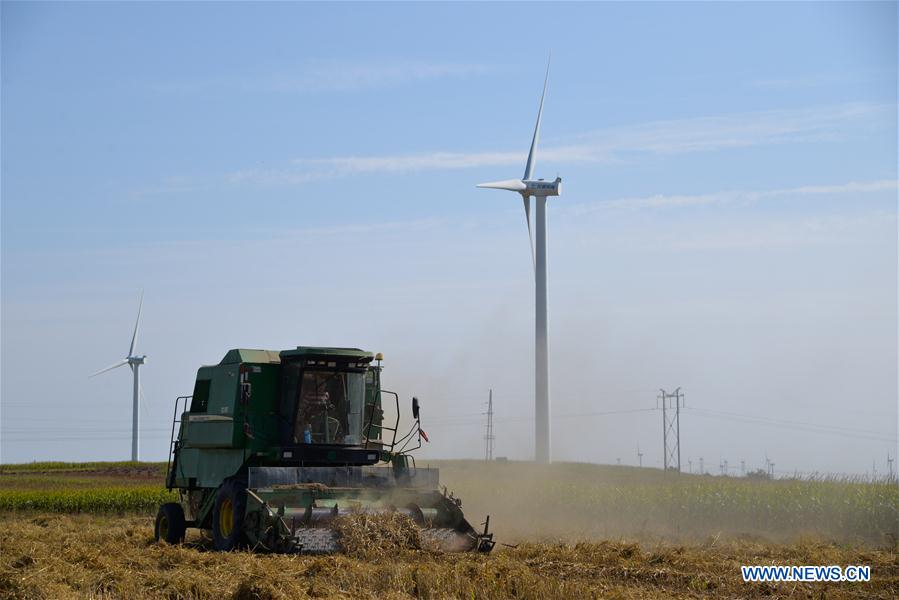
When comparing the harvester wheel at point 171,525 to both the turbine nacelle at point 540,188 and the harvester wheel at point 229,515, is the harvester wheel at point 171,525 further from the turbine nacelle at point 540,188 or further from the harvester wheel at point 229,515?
the turbine nacelle at point 540,188

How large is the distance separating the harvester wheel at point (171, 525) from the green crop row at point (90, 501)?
1528 cm

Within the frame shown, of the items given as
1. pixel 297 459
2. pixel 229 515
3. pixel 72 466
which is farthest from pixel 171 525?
pixel 72 466

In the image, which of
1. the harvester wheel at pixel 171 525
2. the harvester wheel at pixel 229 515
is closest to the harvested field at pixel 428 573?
the harvester wheel at pixel 229 515

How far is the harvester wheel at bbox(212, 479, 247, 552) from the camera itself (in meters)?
17.7

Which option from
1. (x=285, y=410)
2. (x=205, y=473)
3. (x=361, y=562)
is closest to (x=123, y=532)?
(x=205, y=473)

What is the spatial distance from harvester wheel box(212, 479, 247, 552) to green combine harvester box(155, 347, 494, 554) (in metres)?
0.02

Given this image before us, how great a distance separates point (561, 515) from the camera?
29.7 metres

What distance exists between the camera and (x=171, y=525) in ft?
69.6

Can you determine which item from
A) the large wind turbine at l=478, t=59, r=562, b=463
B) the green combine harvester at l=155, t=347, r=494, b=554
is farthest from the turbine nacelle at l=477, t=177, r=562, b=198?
the green combine harvester at l=155, t=347, r=494, b=554

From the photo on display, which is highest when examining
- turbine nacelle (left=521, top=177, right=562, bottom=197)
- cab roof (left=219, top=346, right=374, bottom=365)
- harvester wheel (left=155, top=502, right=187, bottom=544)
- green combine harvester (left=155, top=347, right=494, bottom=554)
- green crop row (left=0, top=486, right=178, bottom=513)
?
turbine nacelle (left=521, top=177, right=562, bottom=197)

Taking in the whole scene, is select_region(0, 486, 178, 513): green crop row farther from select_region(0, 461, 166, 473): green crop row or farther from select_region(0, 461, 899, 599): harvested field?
select_region(0, 461, 166, 473): green crop row

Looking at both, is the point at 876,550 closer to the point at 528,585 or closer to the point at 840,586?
the point at 840,586

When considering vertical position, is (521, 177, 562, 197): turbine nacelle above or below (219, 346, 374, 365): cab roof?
above

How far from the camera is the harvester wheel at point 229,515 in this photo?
17672 millimetres
